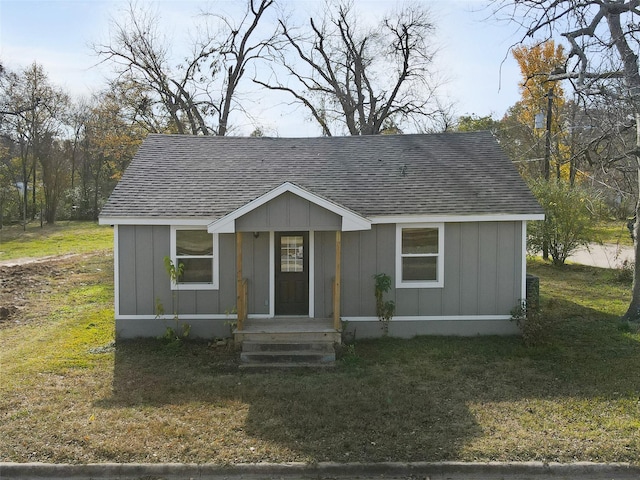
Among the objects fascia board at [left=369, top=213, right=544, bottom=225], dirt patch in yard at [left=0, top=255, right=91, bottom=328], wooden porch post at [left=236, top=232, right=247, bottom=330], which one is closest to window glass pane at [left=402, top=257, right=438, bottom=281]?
fascia board at [left=369, top=213, right=544, bottom=225]

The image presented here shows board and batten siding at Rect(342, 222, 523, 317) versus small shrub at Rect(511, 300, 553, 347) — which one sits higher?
board and batten siding at Rect(342, 222, 523, 317)

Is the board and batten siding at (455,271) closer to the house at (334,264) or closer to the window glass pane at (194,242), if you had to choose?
the house at (334,264)

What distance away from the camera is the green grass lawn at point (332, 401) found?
20.6ft

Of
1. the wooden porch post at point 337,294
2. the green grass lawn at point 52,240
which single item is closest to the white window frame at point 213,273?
the wooden porch post at point 337,294

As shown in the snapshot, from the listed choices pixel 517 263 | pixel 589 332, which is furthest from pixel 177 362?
pixel 589 332

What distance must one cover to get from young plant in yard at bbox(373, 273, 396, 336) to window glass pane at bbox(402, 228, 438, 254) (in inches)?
31.4

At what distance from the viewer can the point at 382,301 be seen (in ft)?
36.3

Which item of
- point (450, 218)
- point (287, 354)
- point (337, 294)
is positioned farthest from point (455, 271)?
point (287, 354)

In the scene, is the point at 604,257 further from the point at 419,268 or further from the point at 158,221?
the point at 158,221

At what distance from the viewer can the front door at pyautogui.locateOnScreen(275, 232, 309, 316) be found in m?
11.3

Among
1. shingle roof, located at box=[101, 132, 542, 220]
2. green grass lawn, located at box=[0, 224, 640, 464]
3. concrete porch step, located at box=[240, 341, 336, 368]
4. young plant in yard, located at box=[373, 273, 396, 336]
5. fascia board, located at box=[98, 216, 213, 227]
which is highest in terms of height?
shingle roof, located at box=[101, 132, 542, 220]

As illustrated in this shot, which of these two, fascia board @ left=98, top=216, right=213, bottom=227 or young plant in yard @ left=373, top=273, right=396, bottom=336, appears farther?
young plant in yard @ left=373, top=273, right=396, bottom=336

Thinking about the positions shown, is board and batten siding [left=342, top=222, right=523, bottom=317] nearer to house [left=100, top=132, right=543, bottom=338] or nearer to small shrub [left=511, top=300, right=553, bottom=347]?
house [left=100, top=132, right=543, bottom=338]

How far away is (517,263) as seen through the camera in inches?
438
